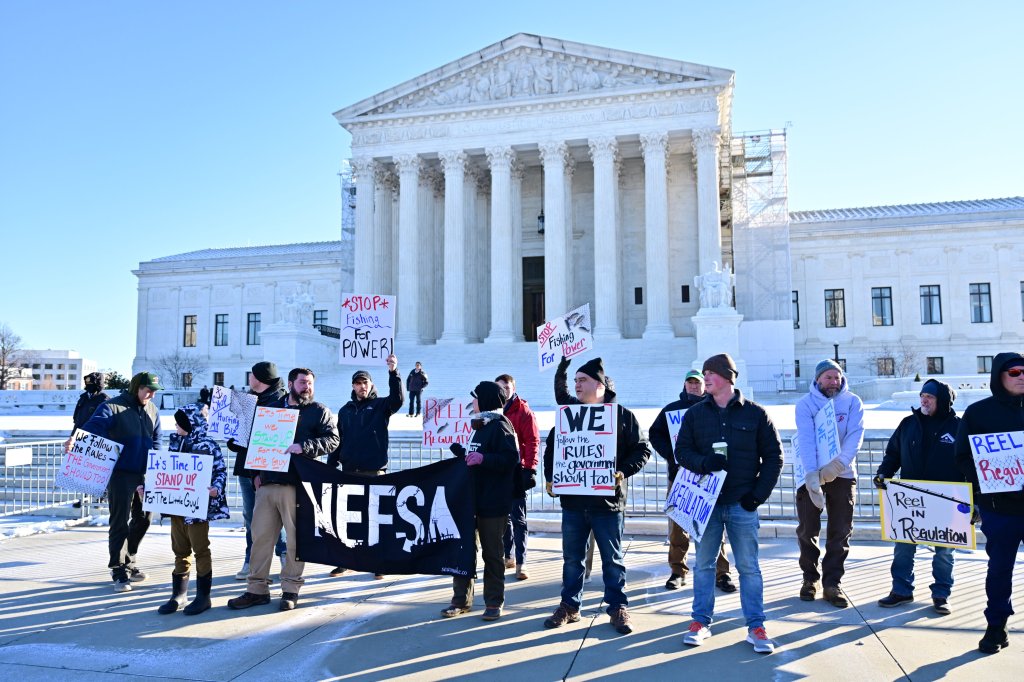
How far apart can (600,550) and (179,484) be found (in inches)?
158

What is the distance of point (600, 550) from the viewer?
639 cm

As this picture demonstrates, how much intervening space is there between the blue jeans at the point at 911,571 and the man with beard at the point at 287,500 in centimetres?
553

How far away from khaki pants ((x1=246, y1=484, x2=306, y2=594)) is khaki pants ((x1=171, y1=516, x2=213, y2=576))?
0.41 metres

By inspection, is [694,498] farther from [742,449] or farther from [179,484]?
[179,484]

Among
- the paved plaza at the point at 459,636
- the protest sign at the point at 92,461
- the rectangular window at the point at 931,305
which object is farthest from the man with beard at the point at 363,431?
the rectangular window at the point at 931,305

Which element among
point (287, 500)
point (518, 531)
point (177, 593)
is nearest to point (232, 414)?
point (287, 500)

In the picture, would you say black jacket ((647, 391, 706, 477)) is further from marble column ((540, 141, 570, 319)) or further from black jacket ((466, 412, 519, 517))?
marble column ((540, 141, 570, 319))

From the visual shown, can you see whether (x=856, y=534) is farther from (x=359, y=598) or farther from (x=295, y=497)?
(x=295, y=497)

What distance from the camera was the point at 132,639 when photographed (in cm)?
617

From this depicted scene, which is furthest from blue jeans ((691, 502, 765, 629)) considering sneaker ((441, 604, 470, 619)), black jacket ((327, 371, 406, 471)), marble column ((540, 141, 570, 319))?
marble column ((540, 141, 570, 319))

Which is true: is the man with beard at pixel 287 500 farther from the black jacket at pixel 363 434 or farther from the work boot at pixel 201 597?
the black jacket at pixel 363 434

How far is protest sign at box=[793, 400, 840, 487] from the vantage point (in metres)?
6.87

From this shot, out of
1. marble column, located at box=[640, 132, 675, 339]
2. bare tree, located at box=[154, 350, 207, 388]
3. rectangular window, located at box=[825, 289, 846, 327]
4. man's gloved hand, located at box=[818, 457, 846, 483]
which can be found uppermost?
marble column, located at box=[640, 132, 675, 339]

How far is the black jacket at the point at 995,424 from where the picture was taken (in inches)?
228
